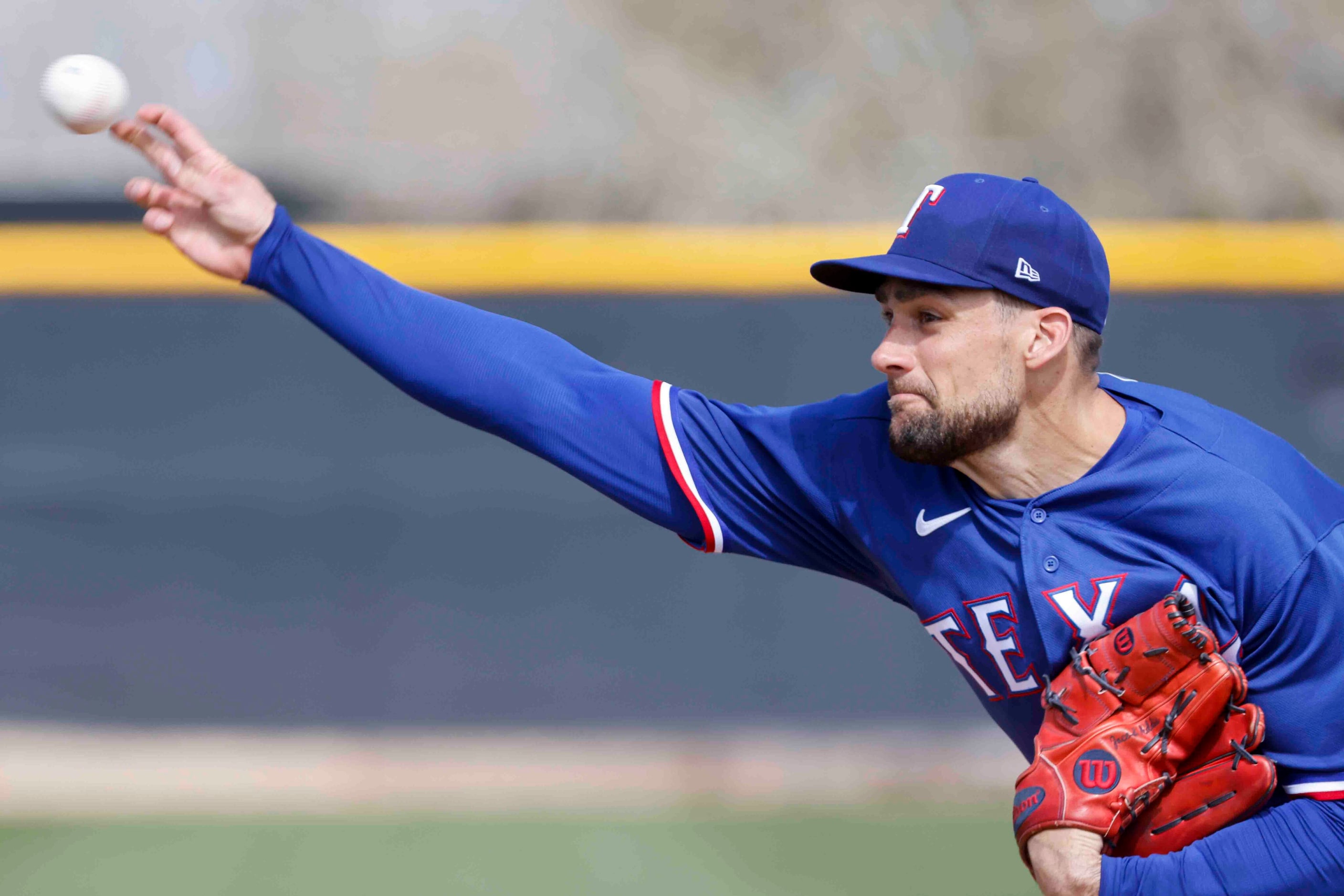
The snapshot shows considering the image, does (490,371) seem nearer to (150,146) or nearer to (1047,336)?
(150,146)

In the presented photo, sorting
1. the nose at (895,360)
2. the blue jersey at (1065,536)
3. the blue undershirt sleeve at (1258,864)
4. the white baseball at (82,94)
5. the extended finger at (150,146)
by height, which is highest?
the white baseball at (82,94)

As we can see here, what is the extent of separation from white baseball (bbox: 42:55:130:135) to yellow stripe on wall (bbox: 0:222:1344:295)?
240 cm

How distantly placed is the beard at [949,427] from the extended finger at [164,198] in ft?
3.52

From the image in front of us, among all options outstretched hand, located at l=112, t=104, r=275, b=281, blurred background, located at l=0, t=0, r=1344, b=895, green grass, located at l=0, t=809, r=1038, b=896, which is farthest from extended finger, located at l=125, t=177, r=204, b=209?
blurred background, located at l=0, t=0, r=1344, b=895

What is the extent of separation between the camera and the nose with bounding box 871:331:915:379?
176cm

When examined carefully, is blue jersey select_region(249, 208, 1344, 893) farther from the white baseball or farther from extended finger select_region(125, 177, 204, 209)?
the white baseball

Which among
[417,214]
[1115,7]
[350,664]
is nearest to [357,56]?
[417,214]

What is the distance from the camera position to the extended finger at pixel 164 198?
175 cm

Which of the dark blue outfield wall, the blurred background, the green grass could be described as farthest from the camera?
the dark blue outfield wall

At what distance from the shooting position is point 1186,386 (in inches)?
177

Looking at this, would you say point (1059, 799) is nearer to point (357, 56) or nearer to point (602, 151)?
point (602, 151)

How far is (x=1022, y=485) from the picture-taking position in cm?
181

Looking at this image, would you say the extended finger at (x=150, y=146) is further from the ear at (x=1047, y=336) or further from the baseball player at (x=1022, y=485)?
the ear at (x=1047, y=336)

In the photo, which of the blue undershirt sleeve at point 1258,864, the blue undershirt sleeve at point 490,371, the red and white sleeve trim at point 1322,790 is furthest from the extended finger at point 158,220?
the red and white sleeve trim at point 1322,790
